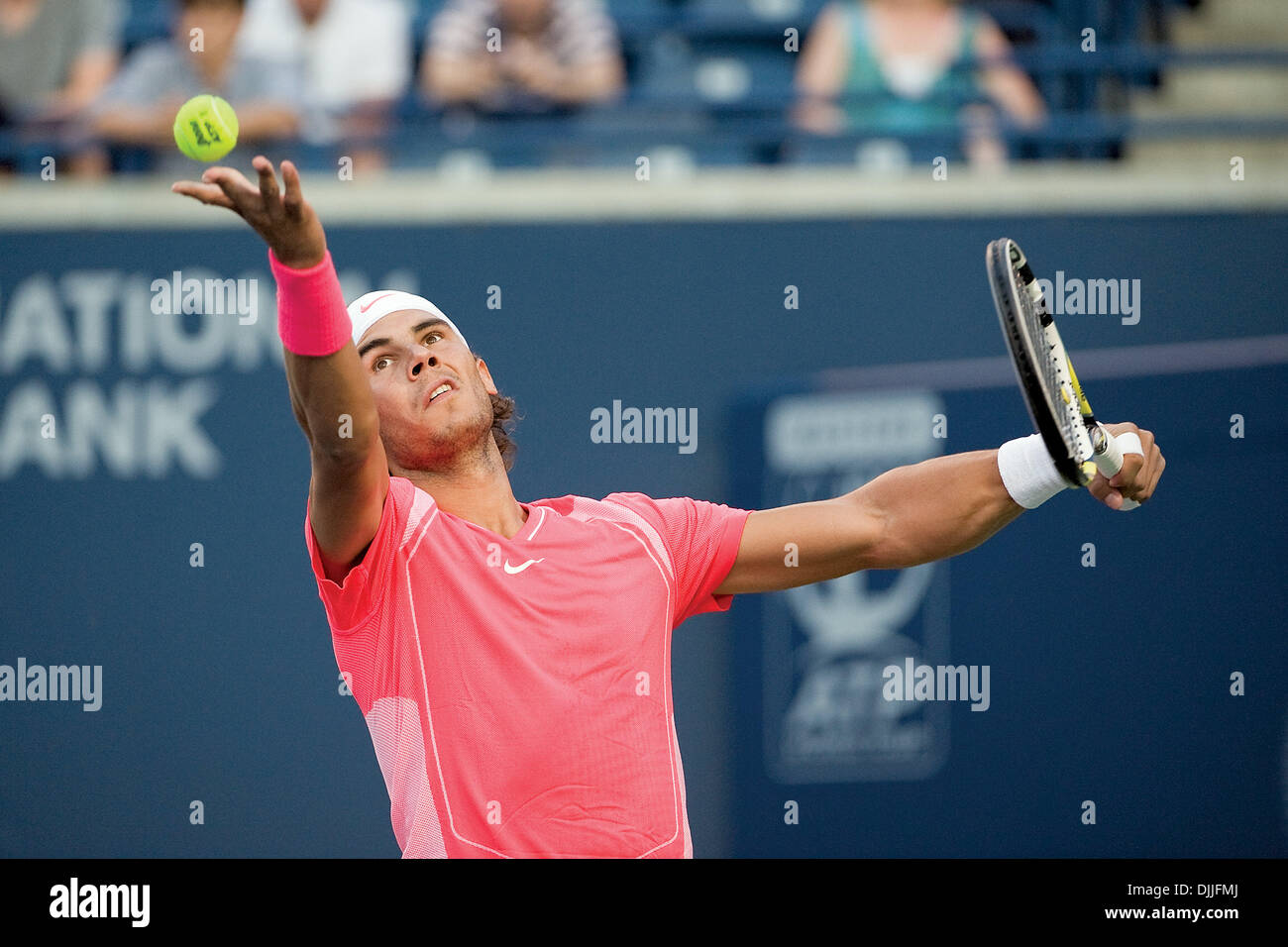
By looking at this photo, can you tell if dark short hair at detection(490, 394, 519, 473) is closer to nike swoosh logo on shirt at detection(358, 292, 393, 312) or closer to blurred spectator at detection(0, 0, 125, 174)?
nike swoosh logo on shirt at detection(358, 292, 393, 312)

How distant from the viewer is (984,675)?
4.25 metres

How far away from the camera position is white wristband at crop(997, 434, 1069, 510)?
2785 millimetres

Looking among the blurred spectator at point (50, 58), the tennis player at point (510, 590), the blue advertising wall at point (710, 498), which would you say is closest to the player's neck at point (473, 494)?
the tennis player at point (510, 590)

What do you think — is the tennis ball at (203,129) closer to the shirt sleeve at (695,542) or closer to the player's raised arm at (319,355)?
the player's raised arm at (319,355)

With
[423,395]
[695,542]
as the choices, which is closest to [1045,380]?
[695,542]

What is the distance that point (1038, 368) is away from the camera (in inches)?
101

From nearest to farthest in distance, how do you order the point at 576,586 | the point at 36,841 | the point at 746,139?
the point at 576,586 < the point at 36,841 < the point at 746,139

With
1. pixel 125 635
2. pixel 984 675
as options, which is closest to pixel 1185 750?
pixel 984 675

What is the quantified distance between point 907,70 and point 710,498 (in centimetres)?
140

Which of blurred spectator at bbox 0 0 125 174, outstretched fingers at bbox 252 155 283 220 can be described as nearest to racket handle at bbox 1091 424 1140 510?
outstretched fingers at bbox 252 155 283 220

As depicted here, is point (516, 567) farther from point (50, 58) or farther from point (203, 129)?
point (50, 58)

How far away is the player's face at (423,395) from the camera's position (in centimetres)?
283
